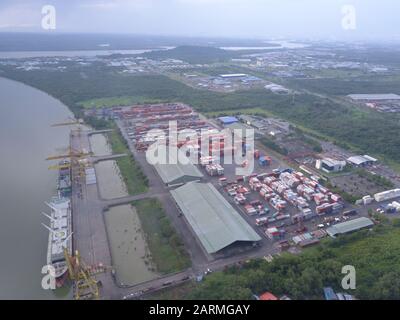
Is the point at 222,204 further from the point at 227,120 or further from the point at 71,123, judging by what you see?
the point at 71,123

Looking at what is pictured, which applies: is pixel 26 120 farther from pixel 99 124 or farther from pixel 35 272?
pixel 35 272

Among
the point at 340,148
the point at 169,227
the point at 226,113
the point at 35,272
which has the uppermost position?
the point at 226,113

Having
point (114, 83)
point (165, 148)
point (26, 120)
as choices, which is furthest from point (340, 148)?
point (114, 83)

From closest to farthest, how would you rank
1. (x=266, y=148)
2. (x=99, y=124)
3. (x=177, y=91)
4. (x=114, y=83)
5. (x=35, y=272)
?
(x=35, y=272) < (x=266, y=148) < (x=99, y=124) < (x=177, y=91) < (x=114, y=83)

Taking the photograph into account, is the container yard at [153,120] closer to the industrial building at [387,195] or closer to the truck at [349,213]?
the truck at [349,213]

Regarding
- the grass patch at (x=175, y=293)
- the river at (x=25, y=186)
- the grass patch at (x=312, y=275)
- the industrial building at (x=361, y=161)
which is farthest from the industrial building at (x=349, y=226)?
the river at (x=25, y=186)

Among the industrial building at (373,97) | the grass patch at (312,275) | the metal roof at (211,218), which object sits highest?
the industrial building at (373,97)

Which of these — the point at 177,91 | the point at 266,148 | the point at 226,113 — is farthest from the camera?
the point at 177,91
